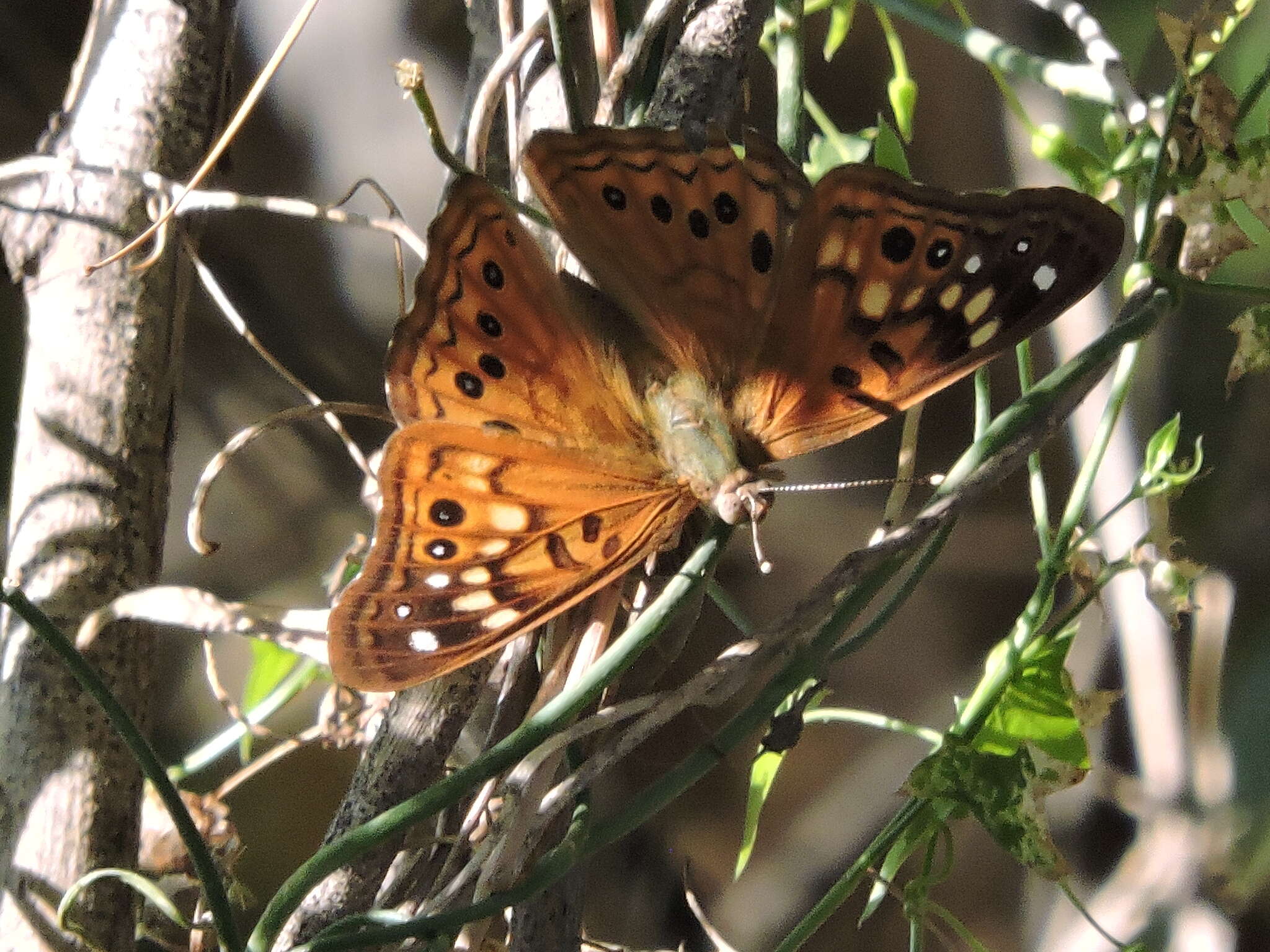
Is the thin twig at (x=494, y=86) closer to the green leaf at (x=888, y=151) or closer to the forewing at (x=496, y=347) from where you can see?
Answer: the forewing at (x=496, y=347)

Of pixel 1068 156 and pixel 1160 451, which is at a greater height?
pixel 1068 156

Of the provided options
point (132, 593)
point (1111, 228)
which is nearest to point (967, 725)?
point (1111, 228)

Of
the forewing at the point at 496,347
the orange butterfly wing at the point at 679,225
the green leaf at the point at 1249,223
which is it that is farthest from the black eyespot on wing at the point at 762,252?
the green leaf at the point at 1249,223

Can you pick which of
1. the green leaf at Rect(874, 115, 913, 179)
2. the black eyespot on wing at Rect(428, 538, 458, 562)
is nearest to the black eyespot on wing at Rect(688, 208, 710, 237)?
the green leaf at Rect(874, 115, 913, 179)

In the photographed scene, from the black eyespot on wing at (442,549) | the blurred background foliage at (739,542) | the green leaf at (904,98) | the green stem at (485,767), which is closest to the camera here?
the green stem at (485,767)

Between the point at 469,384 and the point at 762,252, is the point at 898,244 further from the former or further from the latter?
the point at 469,384

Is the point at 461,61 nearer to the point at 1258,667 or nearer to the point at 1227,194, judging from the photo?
the point at 1227,194

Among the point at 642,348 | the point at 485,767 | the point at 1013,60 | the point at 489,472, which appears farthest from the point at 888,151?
the point at 485,767
